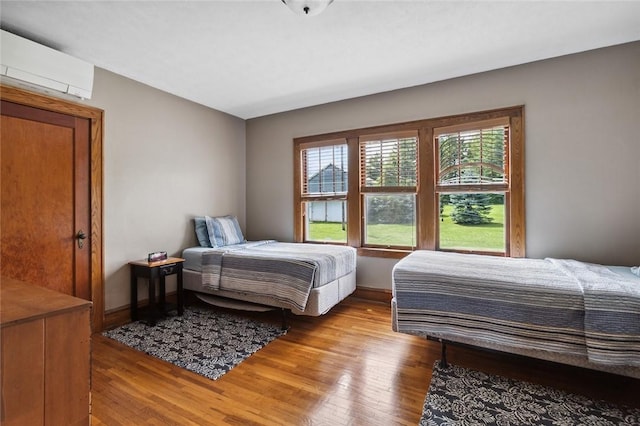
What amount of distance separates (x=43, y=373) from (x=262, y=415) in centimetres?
119

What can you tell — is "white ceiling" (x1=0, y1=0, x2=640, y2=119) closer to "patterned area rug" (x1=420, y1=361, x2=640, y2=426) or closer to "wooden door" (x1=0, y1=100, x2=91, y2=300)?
"wooden door" (x1=0, y1=100, x2=91, y2=300)

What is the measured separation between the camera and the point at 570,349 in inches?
74.8

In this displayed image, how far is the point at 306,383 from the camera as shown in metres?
2.12

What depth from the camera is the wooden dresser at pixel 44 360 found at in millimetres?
899

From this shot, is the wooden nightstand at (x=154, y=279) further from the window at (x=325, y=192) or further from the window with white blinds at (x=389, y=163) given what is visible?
the window with white blinds at (x=389, y=163)

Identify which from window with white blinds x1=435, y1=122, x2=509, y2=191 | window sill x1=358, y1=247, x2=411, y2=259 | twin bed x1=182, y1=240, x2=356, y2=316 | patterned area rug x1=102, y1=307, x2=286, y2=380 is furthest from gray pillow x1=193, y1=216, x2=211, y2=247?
window with white blinds x1=435, y1=122, x2=509, y2=191

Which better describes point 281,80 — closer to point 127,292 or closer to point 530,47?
point 530,47

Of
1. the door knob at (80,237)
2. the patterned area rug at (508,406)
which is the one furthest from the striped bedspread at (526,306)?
the door knob at (80,237)

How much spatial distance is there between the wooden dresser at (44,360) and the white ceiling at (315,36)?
7.06 ft

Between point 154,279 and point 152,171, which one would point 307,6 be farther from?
point 154,279

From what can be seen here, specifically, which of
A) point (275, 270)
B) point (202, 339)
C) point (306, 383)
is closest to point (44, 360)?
point (306, 383)

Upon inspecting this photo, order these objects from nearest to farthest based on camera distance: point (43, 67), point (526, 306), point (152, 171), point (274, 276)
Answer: point (526, 306)
point (43, 67)
point (274, 276)
point (152, 171)

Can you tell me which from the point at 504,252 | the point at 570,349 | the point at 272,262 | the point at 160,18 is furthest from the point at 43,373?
the point at 504,252

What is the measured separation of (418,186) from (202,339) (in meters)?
2.88
